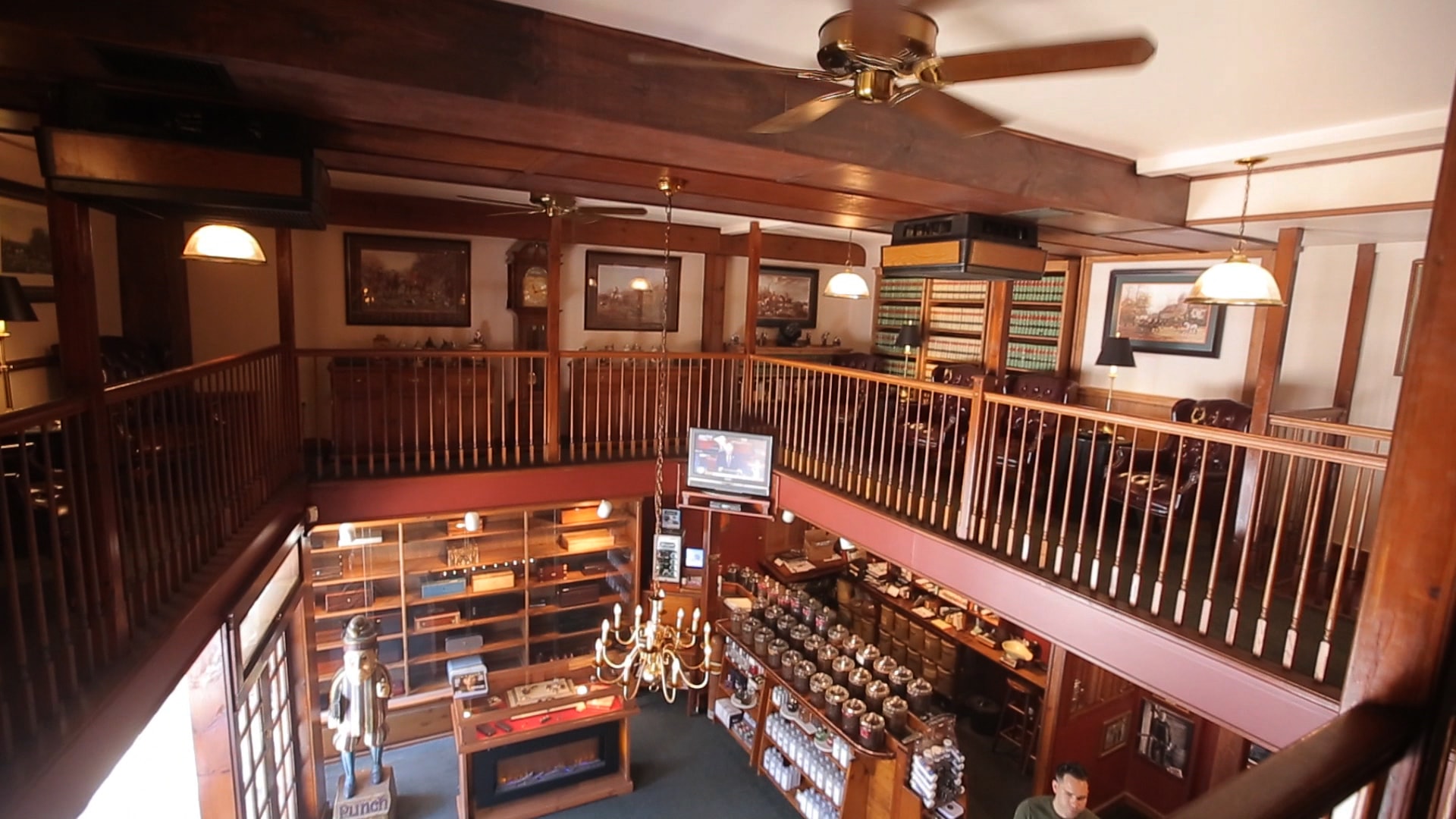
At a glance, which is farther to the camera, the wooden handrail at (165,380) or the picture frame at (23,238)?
the picture frame at (23,238)

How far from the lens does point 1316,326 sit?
17.4 ft

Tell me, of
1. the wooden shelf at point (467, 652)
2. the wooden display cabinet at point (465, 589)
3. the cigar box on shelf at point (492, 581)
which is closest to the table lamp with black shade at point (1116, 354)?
the wooden display cabinet at point (465, 589)

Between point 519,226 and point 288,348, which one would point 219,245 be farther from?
point 519,226

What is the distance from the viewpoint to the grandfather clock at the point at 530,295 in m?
7.01

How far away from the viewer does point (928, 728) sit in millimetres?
4645

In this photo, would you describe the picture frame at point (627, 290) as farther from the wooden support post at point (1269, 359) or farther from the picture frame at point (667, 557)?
the wooden support post at point (1269, 359)

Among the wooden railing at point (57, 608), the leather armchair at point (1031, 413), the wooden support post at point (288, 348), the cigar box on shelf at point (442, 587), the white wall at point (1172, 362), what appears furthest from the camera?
the cigar box on shelf at point (442, 587)

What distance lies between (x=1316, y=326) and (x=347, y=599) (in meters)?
8.29

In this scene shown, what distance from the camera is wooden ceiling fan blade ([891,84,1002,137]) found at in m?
2.14

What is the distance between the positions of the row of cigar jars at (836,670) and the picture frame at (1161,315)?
378 cm

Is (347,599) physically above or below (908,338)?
below

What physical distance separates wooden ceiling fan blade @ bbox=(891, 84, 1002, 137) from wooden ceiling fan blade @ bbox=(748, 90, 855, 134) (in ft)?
0.59

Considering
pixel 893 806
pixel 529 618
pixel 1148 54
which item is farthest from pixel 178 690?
pixel 1148 54

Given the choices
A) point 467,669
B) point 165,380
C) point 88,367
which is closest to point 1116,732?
point 467,669
